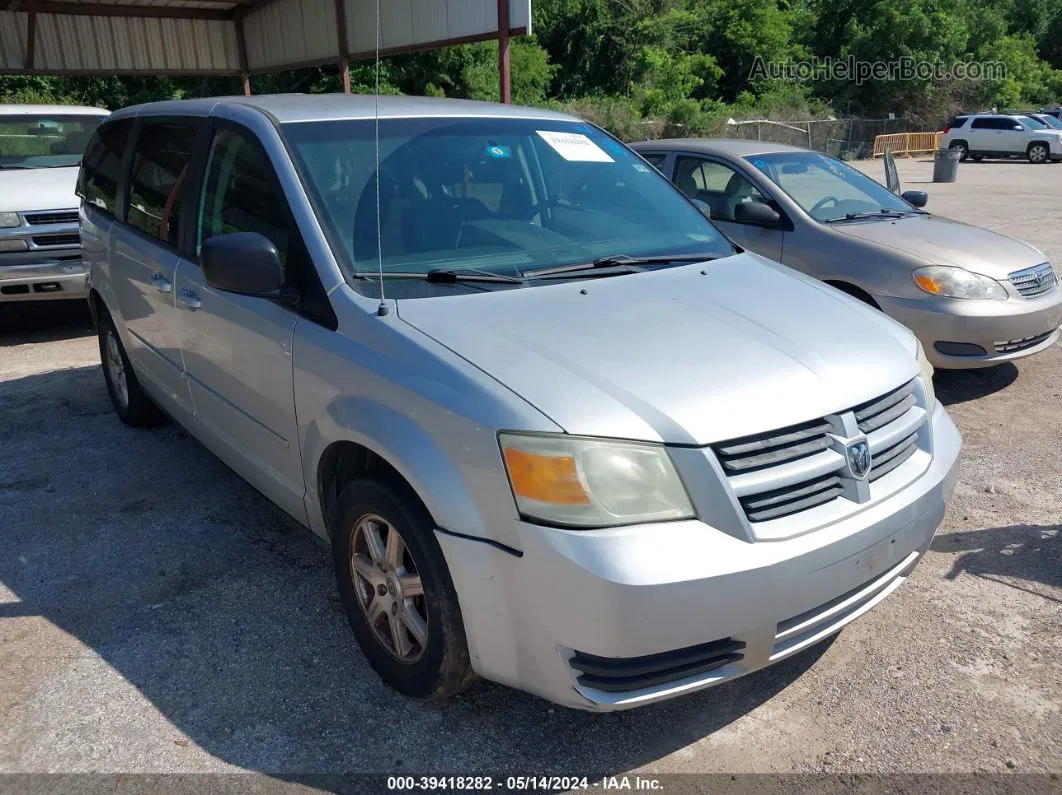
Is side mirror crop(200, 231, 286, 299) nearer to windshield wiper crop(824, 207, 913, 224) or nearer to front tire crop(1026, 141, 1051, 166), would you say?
windshield wiper crop(824, 207, 913, 224)

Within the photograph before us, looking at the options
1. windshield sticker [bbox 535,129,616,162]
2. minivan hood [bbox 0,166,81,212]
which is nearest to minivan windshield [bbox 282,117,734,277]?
windshield sticker [bbox 535,129,616,162]

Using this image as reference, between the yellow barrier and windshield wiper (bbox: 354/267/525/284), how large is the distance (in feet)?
118

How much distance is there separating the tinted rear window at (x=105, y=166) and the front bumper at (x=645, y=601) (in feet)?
11.9

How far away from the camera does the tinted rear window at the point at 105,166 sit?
4.98 m

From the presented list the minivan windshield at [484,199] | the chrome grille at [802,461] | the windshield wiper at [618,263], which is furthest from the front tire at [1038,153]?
the chrome grille at [802,461]

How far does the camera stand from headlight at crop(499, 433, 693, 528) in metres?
2.31

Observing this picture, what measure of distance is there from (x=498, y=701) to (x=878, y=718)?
47.3 inches

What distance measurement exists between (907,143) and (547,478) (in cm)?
3929

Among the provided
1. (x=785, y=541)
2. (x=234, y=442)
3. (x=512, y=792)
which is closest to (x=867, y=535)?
(x=785, y=541)

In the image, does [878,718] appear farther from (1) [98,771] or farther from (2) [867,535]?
(1) [98,771]

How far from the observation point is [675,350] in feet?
8.87

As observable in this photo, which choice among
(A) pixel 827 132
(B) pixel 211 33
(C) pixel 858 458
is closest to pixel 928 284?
(C) pixel 858 458

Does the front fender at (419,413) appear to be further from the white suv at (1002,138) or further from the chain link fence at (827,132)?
the white suv at (1002,138)

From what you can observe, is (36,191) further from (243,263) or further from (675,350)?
(675,350)
